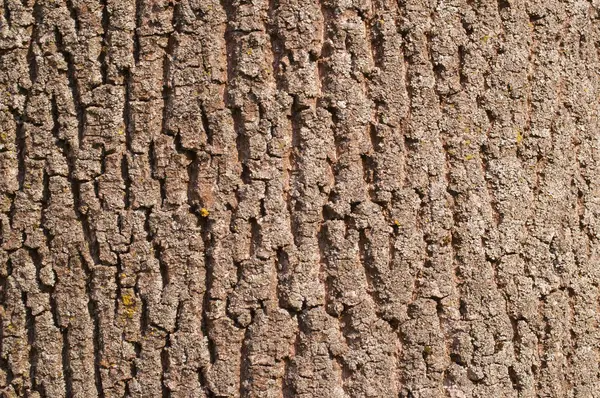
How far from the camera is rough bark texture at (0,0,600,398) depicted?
6.06 ft

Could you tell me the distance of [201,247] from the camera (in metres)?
1.85

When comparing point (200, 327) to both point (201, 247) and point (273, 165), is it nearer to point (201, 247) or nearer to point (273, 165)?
point (201, 247)

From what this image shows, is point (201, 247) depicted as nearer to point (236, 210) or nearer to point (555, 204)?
point (236, 210)

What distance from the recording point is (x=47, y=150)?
1.89 m

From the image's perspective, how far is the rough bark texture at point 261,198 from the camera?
1848 millimetres

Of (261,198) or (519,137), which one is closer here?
(261,198)

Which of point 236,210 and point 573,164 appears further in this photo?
point 573,164

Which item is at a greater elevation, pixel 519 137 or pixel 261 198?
pixel 519 137

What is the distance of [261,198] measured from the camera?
72.5 inches

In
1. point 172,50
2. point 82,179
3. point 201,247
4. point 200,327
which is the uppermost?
point 172,50

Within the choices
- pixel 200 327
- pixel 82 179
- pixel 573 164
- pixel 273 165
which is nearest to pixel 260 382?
pixel 200 327

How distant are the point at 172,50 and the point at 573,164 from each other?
3.28 ft

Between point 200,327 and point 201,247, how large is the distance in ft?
0.60

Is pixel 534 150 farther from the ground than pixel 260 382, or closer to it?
farther from the ground
